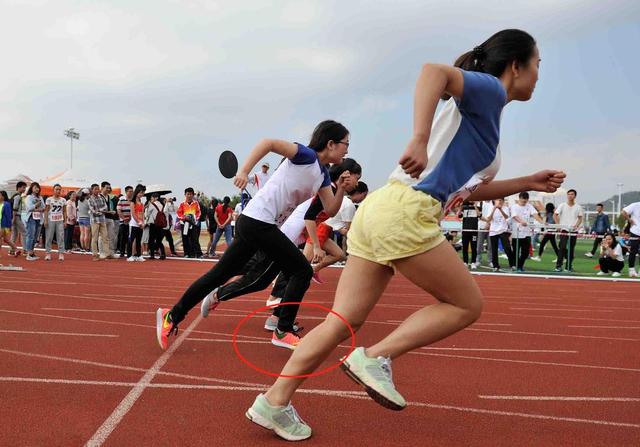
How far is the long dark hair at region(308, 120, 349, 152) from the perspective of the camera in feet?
14.1

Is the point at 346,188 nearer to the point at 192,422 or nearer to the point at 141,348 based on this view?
the point at 141,348

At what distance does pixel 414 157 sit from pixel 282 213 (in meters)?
2.26

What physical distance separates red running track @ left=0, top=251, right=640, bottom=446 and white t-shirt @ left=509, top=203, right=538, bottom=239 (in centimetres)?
696

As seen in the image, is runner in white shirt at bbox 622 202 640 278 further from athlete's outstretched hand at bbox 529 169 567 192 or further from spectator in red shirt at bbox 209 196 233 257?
athlete's outstretched hand at bbox 529 169 567 192

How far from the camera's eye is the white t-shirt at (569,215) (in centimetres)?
1409

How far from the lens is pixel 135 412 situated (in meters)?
3.05

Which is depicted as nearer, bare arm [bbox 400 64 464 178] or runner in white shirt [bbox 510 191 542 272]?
bare arm [bbox 400 64 464 178]

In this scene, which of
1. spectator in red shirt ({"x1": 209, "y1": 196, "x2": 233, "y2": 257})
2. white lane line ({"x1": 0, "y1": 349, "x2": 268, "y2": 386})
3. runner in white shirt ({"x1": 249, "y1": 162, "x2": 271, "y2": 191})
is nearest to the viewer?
white lane line ({"x1": 0, "y1": 349, "x2": 268, "y2": 386})

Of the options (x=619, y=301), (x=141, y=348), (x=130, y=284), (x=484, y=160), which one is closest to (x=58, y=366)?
(x=141, y=348)

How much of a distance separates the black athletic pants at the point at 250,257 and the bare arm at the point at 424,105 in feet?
7.08

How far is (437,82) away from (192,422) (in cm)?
199

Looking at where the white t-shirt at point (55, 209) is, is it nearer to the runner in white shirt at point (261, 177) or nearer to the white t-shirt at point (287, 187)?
the runner in white shirt at point (261, 177)

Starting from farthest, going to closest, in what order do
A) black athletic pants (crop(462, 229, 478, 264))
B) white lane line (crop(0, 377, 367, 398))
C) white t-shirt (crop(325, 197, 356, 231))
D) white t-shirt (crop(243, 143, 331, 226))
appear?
black athletic pants (crop(462, 229, 478, 264)) < white t-shirt (crop(325, 197, 356, 231)) < white t-shirt (crop(243, 143, 331, 226)) < white lane line (crop(0, 377, 367, 398))

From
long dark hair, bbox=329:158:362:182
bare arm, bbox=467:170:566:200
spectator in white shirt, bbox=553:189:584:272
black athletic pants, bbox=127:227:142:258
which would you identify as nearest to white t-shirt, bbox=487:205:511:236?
spectator in white shirt, bbox=553:189:584:272
